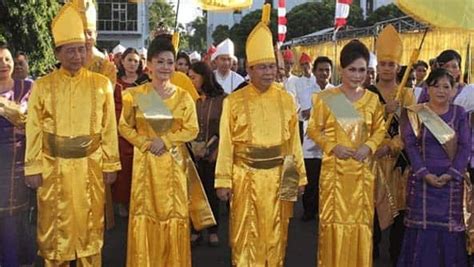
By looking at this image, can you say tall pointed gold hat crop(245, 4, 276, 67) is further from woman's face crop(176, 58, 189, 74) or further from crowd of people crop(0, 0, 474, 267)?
woman's face crop(176, 58, 189, 74)

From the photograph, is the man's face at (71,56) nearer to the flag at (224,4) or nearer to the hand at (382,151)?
the hand at (382,151)

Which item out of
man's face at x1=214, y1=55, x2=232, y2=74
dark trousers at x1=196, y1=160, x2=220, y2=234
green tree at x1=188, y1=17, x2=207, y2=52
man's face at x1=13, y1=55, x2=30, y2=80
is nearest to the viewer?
man's face at x1=13, y1=55, x2=30, y2=80

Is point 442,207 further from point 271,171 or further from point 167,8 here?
point 167,8

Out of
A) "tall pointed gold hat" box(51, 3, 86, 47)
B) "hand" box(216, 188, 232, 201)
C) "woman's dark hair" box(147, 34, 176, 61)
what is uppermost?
"tall pointed gold hat" box(51, 3, 86, 47)

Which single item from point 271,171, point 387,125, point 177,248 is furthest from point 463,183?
point 177,248

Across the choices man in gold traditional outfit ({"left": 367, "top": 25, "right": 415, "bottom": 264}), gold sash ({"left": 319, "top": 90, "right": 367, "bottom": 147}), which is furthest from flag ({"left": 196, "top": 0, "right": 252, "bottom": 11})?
gold sash ({"left": 319, "top": 90, "right": 367, "bottom": 147})

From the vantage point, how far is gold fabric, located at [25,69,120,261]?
4473 mm

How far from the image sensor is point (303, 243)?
6547 millimetres

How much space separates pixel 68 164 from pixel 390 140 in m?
2.30

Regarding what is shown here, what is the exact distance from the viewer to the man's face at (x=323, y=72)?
7.34 meters

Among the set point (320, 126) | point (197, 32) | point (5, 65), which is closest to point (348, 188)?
point (320, 126)

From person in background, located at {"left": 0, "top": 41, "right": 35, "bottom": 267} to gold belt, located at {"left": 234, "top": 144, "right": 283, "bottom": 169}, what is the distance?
61.1 inches

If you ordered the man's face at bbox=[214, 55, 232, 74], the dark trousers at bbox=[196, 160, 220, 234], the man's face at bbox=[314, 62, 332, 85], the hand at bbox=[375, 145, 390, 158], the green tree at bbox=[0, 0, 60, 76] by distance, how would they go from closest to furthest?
the hand at bbox=[375, 145, 390, 158] → the dark trousers at bbox=[196, 160, 220, 234] → the man's face at bbox=[314, 62, 332, 85] → the man's face at bbox=[214, 55, 232, 74] → the green tree at bbox=[0, 0, 60, 76]

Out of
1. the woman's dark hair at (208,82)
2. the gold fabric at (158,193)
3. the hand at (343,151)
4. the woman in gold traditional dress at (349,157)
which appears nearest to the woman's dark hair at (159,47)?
the gold fabric at (158,193)
